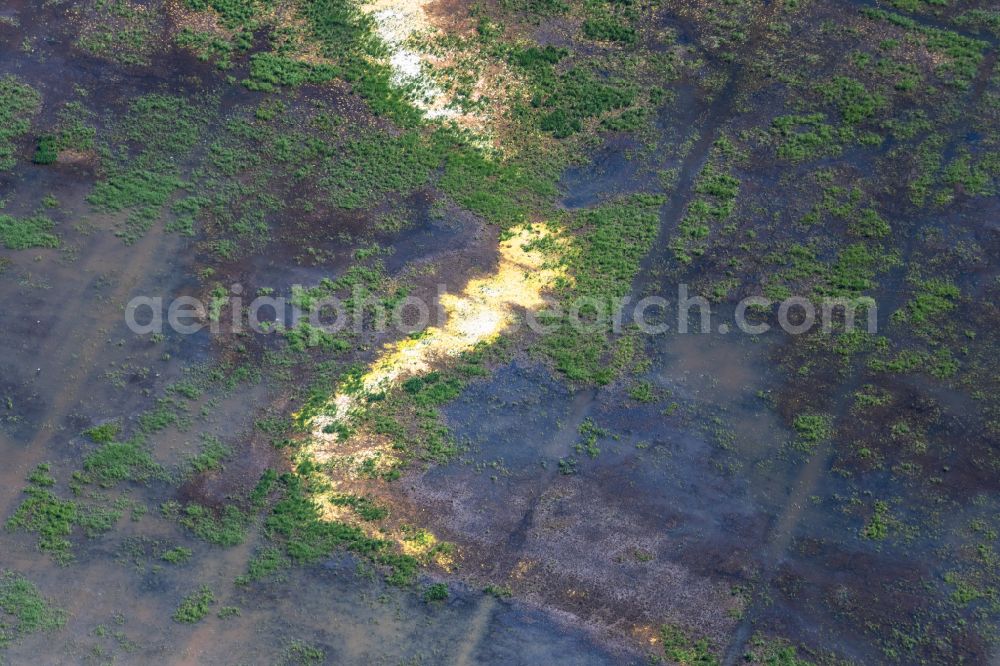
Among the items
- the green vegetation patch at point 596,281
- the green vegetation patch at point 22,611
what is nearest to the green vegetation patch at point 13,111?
the green vegetation patch at point 22,611

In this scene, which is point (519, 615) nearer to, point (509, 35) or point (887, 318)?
point (887, 318)

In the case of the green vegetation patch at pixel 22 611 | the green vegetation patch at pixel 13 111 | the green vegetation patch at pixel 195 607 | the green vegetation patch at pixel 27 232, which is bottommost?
the green vegetation patch at pixel 22 611

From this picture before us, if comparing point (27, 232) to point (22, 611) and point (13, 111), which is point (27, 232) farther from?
point (22, 611)

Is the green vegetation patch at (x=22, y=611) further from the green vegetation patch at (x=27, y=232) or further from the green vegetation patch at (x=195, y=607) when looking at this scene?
the green vegetation patch at (x=27, y=232)

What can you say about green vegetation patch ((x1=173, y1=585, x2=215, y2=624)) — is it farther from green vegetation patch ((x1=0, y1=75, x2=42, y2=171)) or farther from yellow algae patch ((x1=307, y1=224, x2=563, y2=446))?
green vegetation patch ((x1=0, y1=75, x2=42, y2=171))

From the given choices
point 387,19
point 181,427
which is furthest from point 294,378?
point 387,19

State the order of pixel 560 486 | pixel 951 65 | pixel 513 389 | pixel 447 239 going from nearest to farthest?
pixel 560 486 → pixel 513 389 → pixel 447 239 → pixel 951 65
